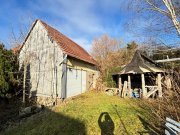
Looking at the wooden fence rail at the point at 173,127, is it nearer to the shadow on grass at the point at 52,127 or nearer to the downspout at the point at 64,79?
the shadow on grass at the point at 52,127

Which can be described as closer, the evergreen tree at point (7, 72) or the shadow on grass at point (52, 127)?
the shadow on grass at point (52, 127)

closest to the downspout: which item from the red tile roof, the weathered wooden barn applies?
the red tile roof

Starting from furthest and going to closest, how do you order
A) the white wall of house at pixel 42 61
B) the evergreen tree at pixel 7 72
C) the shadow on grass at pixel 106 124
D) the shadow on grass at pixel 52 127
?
the white wall of house at pixel 42 61
the evergreen tree at pixel 7 72
the shadow on grass at pixel 52 127
the shadow on grass at pixel 106 124

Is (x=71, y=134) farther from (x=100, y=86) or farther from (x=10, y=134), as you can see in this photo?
(x=100, y=86)

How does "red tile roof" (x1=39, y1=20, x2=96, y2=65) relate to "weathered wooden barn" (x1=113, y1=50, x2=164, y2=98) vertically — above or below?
above

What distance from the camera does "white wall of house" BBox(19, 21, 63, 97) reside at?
17.4 m

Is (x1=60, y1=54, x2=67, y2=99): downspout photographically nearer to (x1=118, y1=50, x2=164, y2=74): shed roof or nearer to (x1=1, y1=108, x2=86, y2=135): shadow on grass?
(x1=1, y1=108, x2=86, y2=135): shadow on grass

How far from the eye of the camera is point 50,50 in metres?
18.1

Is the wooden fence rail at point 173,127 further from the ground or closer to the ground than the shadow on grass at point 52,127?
further from the ground

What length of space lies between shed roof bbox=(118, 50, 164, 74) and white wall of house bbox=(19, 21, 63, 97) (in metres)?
6.28

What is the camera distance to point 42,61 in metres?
18.7

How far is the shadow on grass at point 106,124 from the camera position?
900cm

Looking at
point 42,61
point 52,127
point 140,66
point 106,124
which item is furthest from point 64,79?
point 106,124

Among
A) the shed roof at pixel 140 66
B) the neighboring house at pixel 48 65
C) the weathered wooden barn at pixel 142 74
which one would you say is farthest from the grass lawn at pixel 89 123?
the shed roof at pixel 140 66
